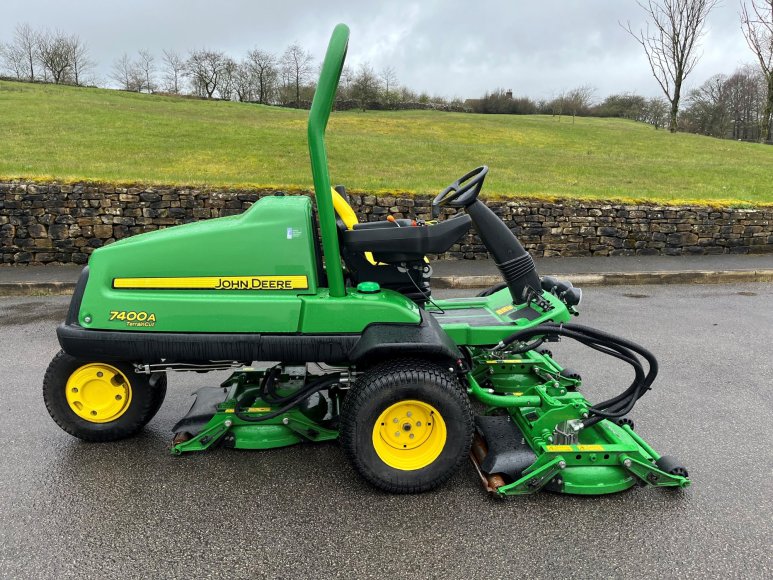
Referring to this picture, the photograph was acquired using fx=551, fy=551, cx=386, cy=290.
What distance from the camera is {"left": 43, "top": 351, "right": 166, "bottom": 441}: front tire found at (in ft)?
10.0

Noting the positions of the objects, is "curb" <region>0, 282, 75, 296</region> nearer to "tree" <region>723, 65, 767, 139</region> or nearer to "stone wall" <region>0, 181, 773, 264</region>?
"stone wall" <region>0, 181, 773, 264</region>

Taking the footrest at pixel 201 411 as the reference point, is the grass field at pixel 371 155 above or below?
above

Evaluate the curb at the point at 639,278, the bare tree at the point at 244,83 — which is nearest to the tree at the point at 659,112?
the bare tree at the point at 244,83

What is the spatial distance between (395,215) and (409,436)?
6.34m

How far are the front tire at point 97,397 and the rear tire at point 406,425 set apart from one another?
4.15 ft

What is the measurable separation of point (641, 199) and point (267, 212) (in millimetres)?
8732

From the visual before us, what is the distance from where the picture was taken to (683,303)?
6.94 meters

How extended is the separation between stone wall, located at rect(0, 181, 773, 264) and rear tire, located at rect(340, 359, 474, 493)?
6.36m

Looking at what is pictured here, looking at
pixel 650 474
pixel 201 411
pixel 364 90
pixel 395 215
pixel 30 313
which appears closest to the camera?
pixel 650 474

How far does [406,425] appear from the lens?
2.75 m

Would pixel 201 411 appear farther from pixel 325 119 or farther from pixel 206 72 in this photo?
pixel 206 72

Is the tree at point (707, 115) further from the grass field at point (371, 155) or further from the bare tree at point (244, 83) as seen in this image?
the bare tree at point (244, 83)

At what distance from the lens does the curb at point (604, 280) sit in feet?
23.8

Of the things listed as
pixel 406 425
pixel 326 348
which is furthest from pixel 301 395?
pixel 406 425
